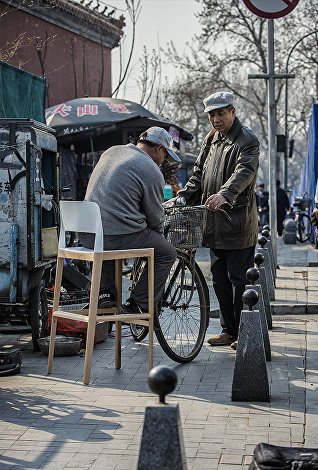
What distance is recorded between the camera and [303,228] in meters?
27.2

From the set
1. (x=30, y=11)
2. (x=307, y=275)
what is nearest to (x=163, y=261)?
(x=307, y=275)

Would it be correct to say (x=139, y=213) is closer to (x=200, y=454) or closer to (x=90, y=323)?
(x=90, y=323)

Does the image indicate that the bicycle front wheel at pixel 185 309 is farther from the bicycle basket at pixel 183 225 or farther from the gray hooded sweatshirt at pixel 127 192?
the gray hooded sweatshirt at pixel 127 192

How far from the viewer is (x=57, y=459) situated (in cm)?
531

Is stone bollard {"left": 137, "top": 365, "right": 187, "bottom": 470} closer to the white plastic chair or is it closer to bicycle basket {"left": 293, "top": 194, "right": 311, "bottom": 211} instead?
the white plastic chair

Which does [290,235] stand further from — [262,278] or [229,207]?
[229,207]

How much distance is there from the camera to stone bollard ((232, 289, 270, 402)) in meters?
6.55

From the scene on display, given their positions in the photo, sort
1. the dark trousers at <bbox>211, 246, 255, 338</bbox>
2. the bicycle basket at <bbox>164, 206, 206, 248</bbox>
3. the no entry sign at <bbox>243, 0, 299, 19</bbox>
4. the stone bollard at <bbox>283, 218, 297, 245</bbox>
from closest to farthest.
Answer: the bicycle basket at <bbox>164, 206, 206, 248</bbox> → the dark trousers at <bbox>211, 246, 255, 338</bbox> → the no entry sign at <bbox>243, 0, 299, 19</bbox> → the stone bollard at <bbox>283, 218, 297, 245</bbox>

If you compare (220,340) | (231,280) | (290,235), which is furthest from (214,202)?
(290,235)

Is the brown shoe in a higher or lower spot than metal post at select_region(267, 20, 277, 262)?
lower

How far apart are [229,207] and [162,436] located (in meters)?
4.79

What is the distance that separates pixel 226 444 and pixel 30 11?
1937 centimetres

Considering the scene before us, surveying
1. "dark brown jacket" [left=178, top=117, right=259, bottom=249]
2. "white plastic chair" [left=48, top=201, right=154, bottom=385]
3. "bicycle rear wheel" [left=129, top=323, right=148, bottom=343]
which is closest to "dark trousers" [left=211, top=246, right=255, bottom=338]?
"dark brown jacket" [left=178, top=117, right=259, bottom=249]

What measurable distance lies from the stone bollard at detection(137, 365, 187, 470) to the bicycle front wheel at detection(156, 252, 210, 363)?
164 inches
